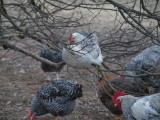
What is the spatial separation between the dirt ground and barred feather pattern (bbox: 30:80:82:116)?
0.27m

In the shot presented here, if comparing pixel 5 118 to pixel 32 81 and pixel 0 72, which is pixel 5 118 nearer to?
pixel 32 81

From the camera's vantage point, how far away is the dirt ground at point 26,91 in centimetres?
583

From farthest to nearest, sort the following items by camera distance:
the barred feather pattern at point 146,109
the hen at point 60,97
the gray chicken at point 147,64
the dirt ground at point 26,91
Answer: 1. the dirt ground at point 26,91
2. the gray chicken at point 147,64
3. the hen at point 60,97
4. the barred feather pattern at point 146,109

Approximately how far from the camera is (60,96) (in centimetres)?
528

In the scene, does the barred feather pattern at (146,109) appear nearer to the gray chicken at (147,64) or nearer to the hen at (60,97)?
the hen at (60,97)

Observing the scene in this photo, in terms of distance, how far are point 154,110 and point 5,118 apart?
2694mm

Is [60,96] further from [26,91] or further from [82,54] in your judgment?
[26,91]

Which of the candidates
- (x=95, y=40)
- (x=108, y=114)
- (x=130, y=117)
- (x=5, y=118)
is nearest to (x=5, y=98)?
(x=5, y=118)

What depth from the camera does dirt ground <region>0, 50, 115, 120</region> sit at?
19.1 feet

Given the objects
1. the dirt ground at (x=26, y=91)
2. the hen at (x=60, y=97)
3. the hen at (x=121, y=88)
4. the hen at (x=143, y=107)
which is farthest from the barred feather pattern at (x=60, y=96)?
the hen at (x=143, y=107)

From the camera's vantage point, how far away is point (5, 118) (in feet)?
18.2

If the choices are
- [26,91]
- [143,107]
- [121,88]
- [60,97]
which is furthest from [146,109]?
[26,91]

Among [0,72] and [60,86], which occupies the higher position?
[0,72]

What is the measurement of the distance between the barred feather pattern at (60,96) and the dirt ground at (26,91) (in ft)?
0.90
